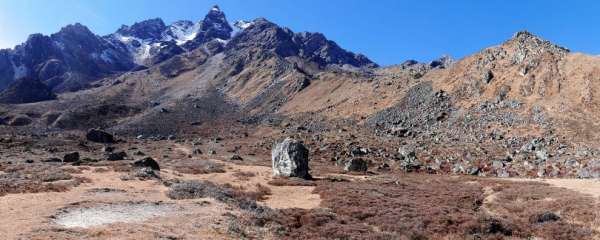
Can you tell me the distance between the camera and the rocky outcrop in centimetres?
4853

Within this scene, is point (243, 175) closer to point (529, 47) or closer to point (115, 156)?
point (115, 156)

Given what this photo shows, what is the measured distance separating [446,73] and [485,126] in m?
34.8

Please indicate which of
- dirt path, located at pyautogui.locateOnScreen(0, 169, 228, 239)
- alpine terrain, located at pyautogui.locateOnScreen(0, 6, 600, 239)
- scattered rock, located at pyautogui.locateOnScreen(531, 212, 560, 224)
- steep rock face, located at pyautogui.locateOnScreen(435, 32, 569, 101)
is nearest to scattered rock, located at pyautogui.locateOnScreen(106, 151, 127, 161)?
alpine terrain, located at pyautogui.locateOnScreen(0, 6, 600, 239)

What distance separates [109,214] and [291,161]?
25.6 metres

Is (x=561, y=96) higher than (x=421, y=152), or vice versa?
(x=561, y=96)

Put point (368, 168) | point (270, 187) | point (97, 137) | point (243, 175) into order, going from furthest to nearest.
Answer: point (97, 137) → point (368, 168) → point (243, 175) → point (270, 187)

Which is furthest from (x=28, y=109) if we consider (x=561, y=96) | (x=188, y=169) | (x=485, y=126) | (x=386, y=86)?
(x=561, y=96)

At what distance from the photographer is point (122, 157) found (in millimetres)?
61344

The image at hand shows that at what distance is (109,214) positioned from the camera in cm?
2505

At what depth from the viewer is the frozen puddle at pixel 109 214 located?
74.7 feet

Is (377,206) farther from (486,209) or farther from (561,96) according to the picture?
(561,96)

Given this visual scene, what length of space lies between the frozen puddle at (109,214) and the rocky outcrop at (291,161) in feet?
68.8

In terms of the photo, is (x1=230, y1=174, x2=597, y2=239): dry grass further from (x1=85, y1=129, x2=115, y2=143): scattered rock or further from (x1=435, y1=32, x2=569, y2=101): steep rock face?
(x1=85, y1=129, x2=115, y2=143): scattered rock

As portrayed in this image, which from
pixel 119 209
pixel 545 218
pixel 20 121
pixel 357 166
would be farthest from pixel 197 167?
pixel 20 121
